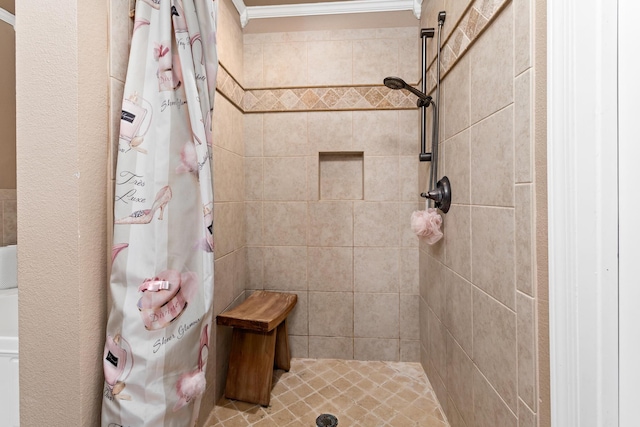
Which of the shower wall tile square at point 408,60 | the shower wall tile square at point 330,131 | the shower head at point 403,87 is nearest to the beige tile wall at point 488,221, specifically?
the shower head at point 403,87

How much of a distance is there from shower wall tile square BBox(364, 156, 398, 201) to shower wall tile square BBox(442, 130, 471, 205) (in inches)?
20.6

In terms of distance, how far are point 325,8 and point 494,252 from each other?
5.52ft

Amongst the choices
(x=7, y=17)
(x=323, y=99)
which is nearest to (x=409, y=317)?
(x=323, y=99)

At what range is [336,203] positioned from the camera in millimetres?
1888

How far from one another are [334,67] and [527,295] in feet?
5.53

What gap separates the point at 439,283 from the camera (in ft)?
4.73

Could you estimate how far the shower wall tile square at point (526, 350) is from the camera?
2.36 feet

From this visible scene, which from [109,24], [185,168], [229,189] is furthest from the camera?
[229,189]

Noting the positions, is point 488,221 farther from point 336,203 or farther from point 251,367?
point 251,367

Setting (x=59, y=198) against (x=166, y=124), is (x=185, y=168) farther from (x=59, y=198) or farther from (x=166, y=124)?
(x=59, y=198)

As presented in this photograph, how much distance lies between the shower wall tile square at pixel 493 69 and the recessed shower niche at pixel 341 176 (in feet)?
3.09

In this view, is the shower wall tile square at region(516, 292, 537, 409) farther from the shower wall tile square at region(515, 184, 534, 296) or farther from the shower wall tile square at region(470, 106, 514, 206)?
the shower wall tile square at region(470, 106, 514, 206)

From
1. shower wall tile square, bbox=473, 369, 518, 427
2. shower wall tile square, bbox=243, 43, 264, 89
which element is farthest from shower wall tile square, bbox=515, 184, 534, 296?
shower wall tile square, bbox=243, 43, 264, 89

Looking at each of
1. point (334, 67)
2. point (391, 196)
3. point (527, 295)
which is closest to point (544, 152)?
point (527, 295)
